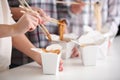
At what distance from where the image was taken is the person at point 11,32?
1027mm

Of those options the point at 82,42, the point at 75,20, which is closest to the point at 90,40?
the point at 82,42

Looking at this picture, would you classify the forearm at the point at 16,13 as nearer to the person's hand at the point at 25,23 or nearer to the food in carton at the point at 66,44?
the food in carton at the point at 66,44

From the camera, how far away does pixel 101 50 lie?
133 centimetres

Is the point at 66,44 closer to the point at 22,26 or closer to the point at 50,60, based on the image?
the point at 50,60

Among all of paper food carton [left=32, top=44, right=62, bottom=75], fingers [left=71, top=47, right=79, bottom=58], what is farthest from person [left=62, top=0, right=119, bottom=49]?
paper food carton [left=32, top=44, right=62, bottom=75]

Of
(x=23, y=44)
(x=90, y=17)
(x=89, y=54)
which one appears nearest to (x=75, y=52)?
(x=89, y=54)

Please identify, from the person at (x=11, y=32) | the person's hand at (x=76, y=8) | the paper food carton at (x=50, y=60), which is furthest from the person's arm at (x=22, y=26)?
the person's hand at (x=76, y=8)

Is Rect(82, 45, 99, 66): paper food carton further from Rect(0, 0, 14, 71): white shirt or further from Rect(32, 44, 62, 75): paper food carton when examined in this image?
Rect(0, 0, 14, 71): white shirt

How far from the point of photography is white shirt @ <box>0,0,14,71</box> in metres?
1.22

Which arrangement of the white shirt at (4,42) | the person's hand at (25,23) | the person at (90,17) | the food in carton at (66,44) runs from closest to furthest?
the person's hand at (25,23) → the white shirt at (4,42) → the food in carton at (66,44) → the person at (90,17)

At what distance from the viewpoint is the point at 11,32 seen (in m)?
1.04

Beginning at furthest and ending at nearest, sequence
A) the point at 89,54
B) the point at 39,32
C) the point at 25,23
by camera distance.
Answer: the point at 39,32 → the point at 89,54 → the point at 25,23

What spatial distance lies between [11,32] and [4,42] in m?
0.21

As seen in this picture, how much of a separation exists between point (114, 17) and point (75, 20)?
302 millimetres
